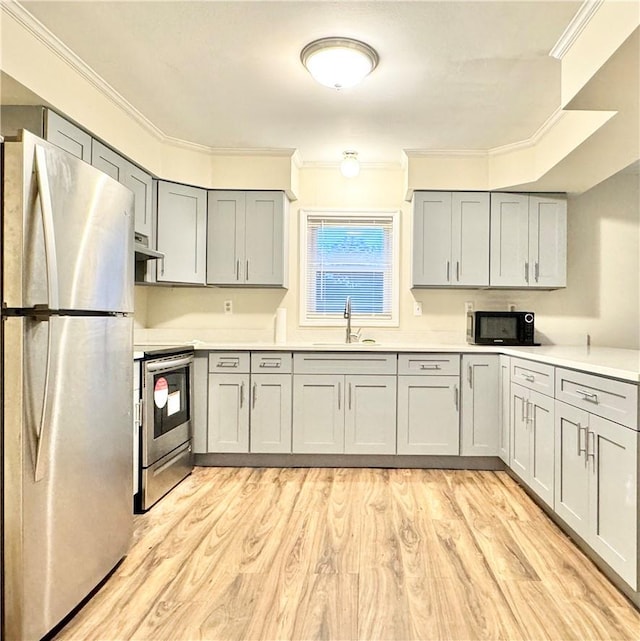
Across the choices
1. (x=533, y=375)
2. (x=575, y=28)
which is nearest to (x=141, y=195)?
(x=575, y=28)

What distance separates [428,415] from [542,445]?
100cm

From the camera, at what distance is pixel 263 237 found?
3975 mm

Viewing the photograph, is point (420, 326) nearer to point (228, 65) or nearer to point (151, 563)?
point (228, 65)

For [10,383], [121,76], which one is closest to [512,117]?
[121,76]

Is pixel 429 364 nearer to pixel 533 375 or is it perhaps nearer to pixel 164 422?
pixel 533 375

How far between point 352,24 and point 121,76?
1.39 metres

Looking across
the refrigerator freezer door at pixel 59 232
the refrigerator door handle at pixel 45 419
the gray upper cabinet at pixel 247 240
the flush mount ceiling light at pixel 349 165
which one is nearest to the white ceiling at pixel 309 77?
the flush mount ceiling light at pixel 349 165

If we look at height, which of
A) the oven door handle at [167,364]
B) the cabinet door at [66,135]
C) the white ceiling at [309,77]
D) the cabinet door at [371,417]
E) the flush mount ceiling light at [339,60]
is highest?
the white ceiling at [309,77]

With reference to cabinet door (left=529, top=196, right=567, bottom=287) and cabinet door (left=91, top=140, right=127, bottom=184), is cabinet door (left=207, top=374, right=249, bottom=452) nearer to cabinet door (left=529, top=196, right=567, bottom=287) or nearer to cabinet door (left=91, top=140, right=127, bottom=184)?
cabinet door (left=91, top=140, right=127, bottom=184)

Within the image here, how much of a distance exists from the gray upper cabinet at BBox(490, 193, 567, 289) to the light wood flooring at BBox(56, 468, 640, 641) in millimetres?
1754

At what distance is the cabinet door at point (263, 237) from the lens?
397 centimetres

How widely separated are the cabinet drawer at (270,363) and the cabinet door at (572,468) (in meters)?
1.88

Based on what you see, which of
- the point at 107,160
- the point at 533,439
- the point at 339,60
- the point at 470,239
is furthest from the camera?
the point at 470,239

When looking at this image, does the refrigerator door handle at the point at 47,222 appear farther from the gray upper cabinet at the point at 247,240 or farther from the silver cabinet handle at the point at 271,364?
the gray upper cabinet at the point at 247,240
